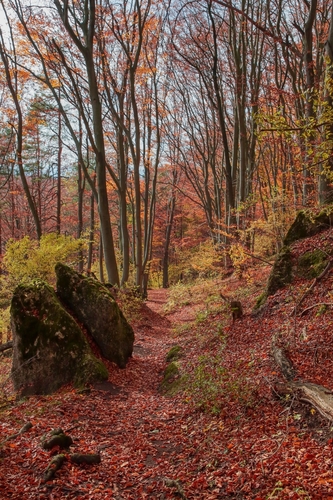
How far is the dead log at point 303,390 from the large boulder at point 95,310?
3.76 m

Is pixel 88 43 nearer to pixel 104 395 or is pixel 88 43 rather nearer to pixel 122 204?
pixel 122 204

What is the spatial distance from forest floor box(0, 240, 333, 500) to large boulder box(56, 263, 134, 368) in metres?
0.45

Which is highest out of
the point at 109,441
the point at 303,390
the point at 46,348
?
the point at 303,390

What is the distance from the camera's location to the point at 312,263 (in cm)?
712

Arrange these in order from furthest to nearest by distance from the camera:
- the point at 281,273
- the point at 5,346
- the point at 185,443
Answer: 1. the point at 281,273
2. the point at 5,346
3. the point at 185,443

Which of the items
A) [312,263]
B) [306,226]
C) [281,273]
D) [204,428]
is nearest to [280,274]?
[281,273]

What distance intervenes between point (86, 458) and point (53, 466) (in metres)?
0.45

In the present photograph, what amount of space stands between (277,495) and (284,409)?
1.31m

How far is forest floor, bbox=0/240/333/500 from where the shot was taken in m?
3.22

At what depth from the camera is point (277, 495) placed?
113 inches

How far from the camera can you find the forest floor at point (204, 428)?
3217mm

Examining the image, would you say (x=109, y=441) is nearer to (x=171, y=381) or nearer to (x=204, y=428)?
(x=204, y=428)

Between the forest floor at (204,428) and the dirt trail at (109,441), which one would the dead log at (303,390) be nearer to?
the forest floor at (204,428)

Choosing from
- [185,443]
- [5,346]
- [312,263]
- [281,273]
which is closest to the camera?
[185,443]
